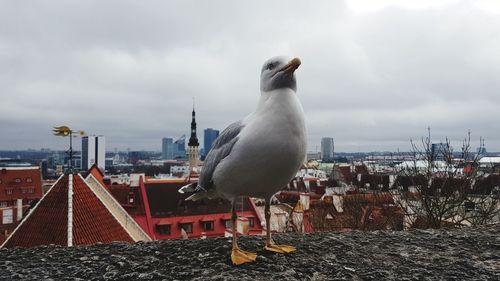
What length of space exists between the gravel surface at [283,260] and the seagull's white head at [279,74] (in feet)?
3.29

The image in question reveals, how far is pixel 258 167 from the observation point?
2.43 m

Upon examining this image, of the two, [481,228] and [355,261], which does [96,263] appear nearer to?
[355,261]

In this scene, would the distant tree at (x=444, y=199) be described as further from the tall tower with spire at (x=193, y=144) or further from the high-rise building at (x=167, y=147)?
the high-rise building at (x=167, y=147)

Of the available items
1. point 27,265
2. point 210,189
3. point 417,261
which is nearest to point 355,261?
point 417,261

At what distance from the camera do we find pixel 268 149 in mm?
2395

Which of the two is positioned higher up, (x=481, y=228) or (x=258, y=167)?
(x=258, y=167)

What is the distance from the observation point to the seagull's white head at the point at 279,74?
8.25ft

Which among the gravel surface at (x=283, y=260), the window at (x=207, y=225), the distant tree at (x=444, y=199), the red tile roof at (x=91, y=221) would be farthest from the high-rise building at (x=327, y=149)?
the gravel surface at (x=283, y=260)

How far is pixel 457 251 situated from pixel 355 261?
2.34ft

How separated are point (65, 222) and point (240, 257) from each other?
499cm

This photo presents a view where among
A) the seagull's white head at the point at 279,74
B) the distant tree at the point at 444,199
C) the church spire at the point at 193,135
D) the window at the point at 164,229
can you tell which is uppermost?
the church spire at the point at 193,135

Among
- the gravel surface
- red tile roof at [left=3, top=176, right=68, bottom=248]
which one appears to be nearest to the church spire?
red tile roof at [left=3, top=176, right=68, bottom=248]

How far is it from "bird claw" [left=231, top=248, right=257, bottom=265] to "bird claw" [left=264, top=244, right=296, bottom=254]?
0.18 meters

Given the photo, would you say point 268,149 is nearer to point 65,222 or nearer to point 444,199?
point 65,222
